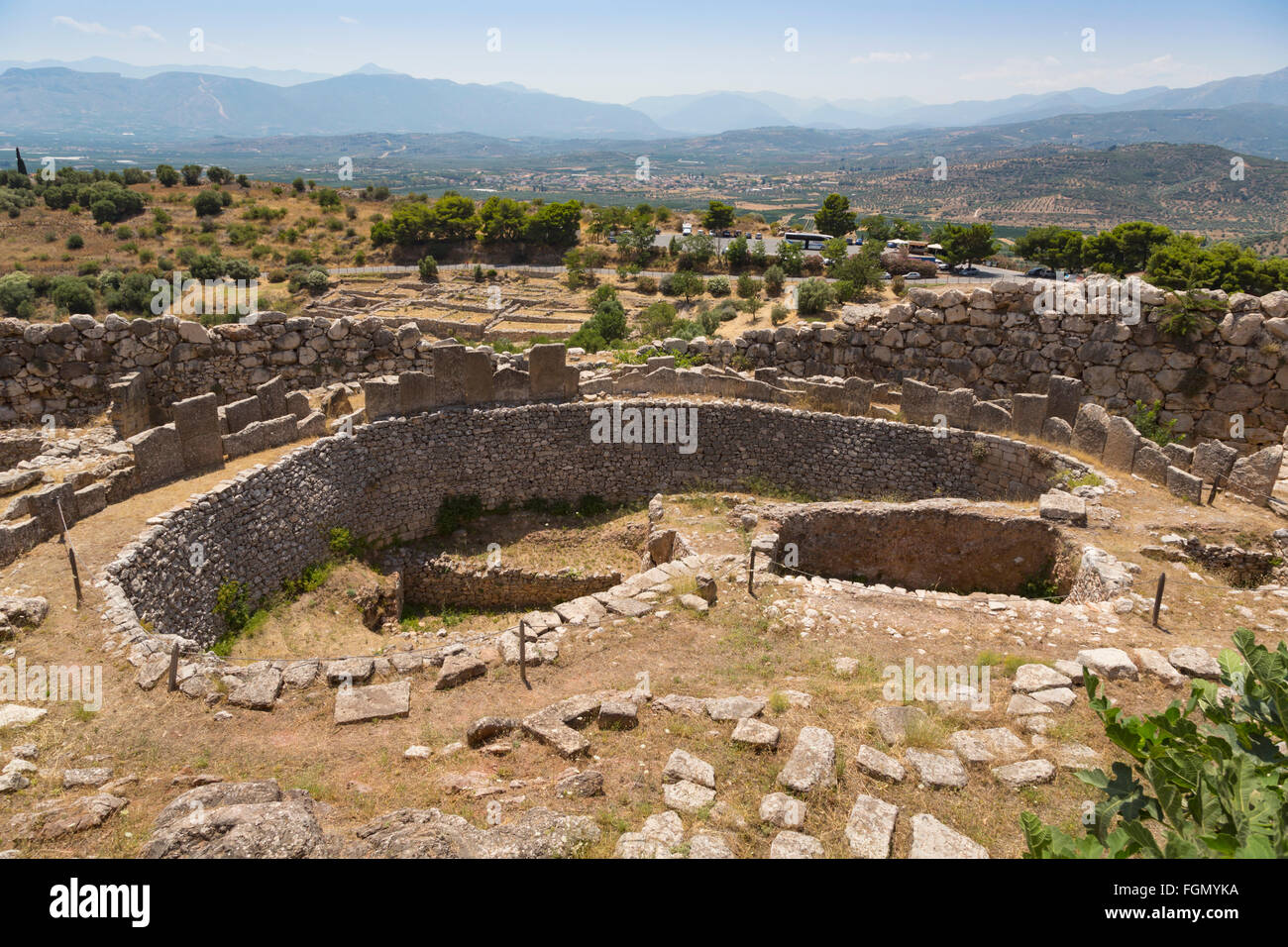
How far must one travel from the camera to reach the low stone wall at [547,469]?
1141cm

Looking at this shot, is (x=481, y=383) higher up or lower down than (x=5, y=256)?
lower down

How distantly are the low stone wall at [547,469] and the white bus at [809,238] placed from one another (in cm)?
3552

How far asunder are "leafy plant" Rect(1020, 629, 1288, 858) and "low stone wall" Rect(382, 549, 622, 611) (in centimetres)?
948

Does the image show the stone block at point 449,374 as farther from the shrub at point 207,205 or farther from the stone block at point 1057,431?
the shrub at point 207,205

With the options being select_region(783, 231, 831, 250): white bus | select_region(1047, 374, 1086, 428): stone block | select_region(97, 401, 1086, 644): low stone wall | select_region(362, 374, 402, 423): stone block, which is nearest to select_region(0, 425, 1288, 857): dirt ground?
select_region(97, 401, 1086, 644): low stone wall

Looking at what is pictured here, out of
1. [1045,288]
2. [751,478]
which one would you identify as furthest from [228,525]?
[1045,288]

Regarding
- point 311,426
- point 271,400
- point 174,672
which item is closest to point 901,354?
point 311,426

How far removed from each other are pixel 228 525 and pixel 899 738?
9261 millimetres

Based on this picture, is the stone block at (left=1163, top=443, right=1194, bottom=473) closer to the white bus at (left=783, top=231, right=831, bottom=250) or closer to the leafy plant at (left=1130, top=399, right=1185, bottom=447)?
the leafy plant at (left=1130, top=399, right=1185, bottom=447)

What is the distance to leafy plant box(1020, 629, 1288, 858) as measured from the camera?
10.7 ft

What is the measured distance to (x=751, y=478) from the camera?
47.7ft

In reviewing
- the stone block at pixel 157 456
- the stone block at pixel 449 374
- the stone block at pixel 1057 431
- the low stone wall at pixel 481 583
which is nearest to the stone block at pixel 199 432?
the stone block at pixel 157 456

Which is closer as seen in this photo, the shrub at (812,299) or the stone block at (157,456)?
the stone block at (157,456)
